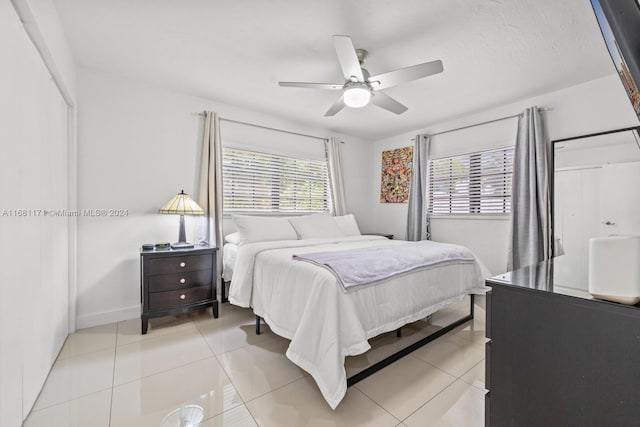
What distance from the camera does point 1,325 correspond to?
1.15 meters

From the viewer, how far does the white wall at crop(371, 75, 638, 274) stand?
2.62 meters

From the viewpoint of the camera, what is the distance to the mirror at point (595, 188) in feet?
8.11

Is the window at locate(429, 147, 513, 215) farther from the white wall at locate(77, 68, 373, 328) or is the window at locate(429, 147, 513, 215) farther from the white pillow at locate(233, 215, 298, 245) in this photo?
the white wall at locate(77, 68, 373, 328)

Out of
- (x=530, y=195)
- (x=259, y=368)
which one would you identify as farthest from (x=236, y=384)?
(x=530, y=195)

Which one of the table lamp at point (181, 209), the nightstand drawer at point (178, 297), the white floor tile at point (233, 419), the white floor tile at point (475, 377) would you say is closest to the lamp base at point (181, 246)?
the table lamp at point (181, 209)

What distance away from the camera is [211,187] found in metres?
3.12

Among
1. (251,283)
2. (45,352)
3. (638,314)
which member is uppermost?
(638,314)

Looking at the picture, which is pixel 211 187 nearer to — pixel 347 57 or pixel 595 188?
pixel 347 57

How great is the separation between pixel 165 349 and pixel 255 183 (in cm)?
214

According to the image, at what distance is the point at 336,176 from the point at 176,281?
2714mm

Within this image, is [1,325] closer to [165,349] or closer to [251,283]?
[165,349]

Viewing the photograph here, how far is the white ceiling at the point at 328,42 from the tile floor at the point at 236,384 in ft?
7.97

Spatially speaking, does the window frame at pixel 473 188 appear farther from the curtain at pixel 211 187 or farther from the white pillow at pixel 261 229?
the curtain at pixel 211 187

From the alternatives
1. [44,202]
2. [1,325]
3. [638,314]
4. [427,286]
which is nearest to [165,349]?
[1,325]
